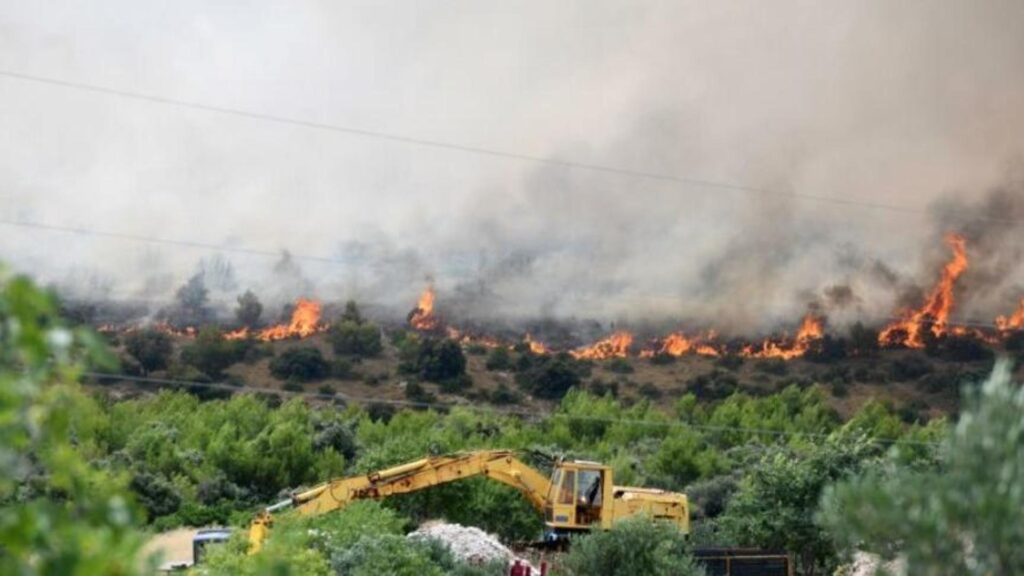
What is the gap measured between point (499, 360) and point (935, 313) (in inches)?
1533

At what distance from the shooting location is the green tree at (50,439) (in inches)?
310

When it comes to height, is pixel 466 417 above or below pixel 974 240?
below

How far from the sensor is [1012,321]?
13288 cm

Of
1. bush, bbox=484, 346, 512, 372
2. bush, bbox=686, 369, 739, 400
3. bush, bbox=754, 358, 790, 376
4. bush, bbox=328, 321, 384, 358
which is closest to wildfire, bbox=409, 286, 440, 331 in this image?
bush, bbox=484, 346, 512, 372

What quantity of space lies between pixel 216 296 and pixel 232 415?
113 ft

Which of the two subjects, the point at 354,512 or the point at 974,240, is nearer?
the point at 354,512

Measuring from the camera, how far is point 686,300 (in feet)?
419

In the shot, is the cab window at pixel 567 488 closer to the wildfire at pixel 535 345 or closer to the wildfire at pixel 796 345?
the wildfire at pixel 535 345

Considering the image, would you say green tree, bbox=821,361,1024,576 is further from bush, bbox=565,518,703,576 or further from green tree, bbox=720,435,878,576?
green tree, bbox=720,435,878,576

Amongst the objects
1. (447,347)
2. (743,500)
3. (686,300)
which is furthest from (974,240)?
(743,500)

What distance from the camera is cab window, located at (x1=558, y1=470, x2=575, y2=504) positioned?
44344mm

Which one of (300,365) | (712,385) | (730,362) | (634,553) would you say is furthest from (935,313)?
(634,553)

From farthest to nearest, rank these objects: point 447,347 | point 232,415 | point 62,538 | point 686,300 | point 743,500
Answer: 1. point 686,300
2. point 447,347
3. point 232,415
4. point 743,500
5. point 62,538

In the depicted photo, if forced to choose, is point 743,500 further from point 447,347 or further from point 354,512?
point 447,347
